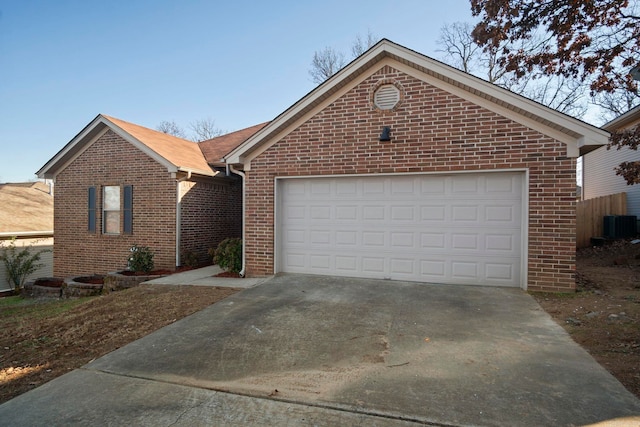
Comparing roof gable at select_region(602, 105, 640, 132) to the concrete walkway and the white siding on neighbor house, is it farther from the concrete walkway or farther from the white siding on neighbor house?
the concrete walkway

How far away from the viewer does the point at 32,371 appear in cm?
411

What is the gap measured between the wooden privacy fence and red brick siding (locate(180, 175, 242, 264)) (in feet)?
45.3

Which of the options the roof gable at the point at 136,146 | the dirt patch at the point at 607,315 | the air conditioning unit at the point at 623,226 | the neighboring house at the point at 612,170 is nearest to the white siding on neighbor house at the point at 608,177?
the neighboring house at the point at 612,170

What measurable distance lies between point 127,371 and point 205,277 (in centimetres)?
520

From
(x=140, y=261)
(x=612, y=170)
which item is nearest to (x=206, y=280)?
(x=140, y=261)

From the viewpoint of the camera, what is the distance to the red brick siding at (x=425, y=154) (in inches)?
269

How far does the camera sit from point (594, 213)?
14648 mm

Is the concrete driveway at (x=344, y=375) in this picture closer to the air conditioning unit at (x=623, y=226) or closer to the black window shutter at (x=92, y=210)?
the black window shutter at (x=92, y=210)

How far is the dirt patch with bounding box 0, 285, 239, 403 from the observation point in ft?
13.6

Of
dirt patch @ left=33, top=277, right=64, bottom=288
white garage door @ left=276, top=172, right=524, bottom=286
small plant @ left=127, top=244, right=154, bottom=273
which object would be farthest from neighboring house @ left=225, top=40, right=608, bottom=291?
dirt patch @ left=33, top=277, right=64, bottom=288

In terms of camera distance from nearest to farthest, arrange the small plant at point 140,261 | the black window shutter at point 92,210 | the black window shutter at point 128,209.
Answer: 1. the small plant at point 140,261
2. the black window shutter at point 128,209
3. the black window shutter at point 92,210

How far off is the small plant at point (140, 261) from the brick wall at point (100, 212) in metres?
0.37

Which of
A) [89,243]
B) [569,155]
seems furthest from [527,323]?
[89,243]

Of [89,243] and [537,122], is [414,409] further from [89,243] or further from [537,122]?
[89,243]
